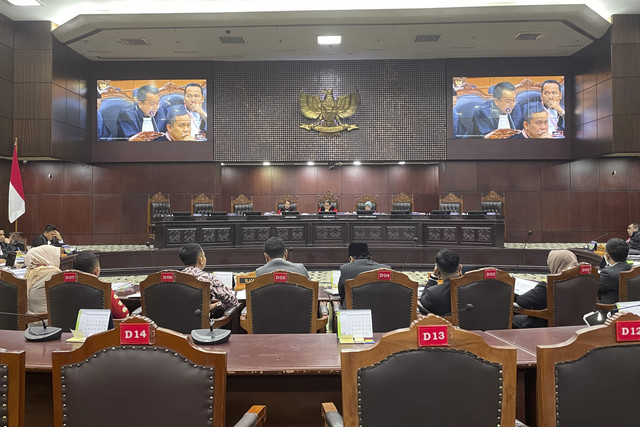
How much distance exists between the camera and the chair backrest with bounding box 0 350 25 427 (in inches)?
47.9

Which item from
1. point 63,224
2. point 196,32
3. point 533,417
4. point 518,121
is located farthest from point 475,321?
point 63,224

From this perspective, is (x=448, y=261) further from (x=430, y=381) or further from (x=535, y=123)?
(x=535, y=123)

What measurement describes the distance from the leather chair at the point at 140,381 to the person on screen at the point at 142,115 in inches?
445

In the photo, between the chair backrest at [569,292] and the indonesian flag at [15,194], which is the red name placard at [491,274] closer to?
the chair backrest at [569,292]

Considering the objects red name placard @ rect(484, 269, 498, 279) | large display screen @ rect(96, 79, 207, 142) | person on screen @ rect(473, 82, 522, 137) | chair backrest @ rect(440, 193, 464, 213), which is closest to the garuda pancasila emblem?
large display screen @ rect(96, 79, 207, 142)

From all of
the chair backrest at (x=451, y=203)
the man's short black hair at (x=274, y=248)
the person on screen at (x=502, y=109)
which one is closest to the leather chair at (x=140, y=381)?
the man's short black hair at (x=274, y=248)

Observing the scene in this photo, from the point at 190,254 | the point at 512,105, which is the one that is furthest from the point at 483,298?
the point at 512,105

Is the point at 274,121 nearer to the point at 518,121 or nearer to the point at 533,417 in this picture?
the point at 518,121

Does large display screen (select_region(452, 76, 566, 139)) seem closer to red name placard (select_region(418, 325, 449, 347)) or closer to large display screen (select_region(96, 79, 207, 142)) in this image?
large display screen (select_region(96, 79, 207, 142))

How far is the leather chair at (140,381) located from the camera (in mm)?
1232

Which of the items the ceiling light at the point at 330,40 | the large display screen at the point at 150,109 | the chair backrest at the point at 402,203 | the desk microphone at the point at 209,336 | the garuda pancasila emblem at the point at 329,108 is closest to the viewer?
the desk microphone at the point at 209,336

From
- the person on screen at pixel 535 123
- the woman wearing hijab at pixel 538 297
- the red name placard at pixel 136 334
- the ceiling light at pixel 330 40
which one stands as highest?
the ceiling light at pixel 330 40

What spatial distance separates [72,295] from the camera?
272 centimetres

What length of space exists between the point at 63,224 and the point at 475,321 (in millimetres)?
11983
